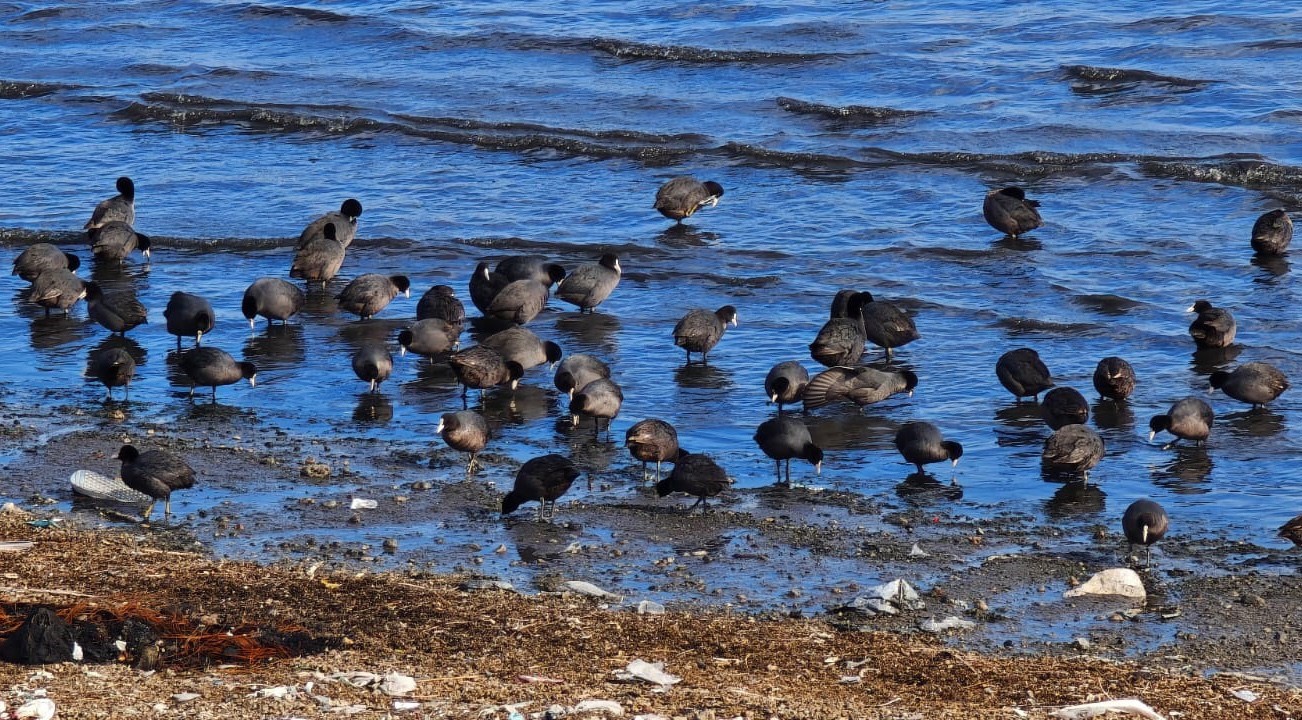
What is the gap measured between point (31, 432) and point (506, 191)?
10.5 metres

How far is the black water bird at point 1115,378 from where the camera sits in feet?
44.3

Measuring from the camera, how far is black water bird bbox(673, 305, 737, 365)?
1475cm

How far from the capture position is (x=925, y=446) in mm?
11883

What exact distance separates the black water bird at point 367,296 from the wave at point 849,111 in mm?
11405

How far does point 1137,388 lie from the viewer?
1433 cm

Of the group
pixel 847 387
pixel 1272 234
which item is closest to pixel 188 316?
pixel 847 387

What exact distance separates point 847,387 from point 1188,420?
8.74 feet

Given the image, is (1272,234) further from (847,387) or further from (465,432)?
(465,432)

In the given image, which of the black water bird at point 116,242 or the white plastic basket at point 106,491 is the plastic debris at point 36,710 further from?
the black water bird at point 116,242

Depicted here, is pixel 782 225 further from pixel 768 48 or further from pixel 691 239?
pixel 768 48

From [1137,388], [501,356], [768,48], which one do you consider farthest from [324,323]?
[768,48]

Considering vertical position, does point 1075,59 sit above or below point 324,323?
above

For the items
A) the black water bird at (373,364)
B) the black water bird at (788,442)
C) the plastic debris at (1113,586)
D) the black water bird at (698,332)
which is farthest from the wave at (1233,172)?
the plastic debris at (1113,586)

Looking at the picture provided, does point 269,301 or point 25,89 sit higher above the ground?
point 25,89
